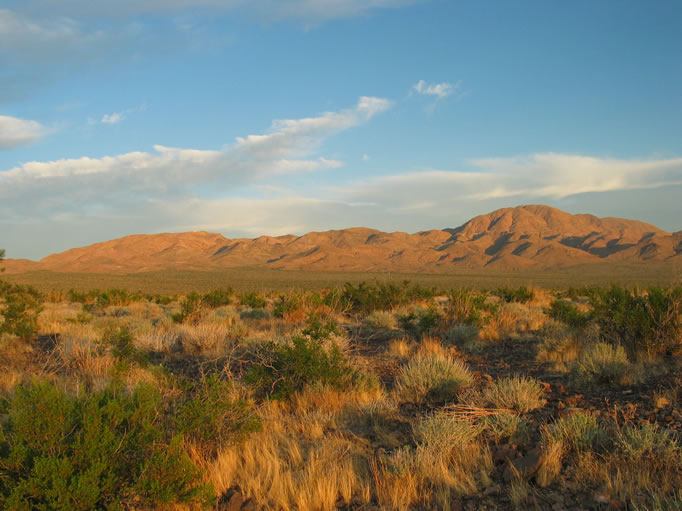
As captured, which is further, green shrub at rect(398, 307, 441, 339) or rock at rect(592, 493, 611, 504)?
green shrub at rect(398, 307, 441, 339)

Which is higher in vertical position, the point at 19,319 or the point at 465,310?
the point at 19,319

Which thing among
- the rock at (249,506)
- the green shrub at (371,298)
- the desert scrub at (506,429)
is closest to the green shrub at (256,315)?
the green shrub at (371,298)

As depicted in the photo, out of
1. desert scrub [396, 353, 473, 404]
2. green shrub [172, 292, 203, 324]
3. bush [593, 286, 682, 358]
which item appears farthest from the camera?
green shrub [172, 292, 203, 324]

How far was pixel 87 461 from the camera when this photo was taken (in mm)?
3314

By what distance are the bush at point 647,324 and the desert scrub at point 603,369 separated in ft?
4.01

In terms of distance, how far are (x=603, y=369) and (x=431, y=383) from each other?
2.24 meters

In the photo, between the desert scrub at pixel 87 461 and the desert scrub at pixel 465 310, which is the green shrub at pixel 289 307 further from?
the desert scrub at pixel 87 461

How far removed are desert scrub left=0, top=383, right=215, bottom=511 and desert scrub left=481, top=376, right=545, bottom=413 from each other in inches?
122

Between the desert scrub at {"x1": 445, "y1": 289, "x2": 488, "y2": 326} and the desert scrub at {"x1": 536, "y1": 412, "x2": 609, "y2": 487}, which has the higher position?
the desert scrub at {"x1": 445, "y1": 289, "x2": 488, "y2": 326}

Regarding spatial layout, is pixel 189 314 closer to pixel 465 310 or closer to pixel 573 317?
pixel 465 310

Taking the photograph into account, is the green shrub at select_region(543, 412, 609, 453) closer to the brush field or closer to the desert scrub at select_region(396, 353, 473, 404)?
the brush field

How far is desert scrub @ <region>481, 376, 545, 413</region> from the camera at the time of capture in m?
5.04

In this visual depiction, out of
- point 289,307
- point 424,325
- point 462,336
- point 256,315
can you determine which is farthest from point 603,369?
point 256,315

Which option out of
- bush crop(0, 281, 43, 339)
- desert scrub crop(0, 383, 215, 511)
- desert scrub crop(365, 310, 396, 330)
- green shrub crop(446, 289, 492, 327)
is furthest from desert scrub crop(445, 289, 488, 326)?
bush crop(0, 281, 43, 339)
